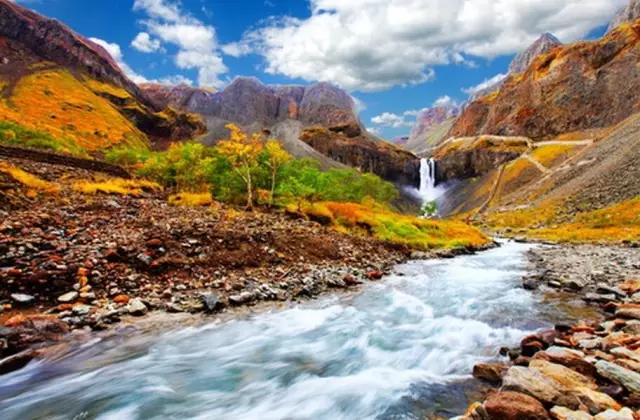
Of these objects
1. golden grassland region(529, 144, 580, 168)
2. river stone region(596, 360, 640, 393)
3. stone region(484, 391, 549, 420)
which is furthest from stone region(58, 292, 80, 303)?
golden grassland region(529, 144, 580, 168)

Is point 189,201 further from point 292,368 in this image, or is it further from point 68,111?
point 68,111

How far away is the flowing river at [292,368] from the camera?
694 cm

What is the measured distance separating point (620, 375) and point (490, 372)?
7.57 feet

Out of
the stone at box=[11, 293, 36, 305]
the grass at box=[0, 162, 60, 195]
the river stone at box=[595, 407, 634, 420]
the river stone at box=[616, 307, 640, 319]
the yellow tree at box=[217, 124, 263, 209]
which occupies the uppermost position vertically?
the yellow tree at box=[217, 124, 263, 209]

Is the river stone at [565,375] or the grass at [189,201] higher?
the grass at [189,201]

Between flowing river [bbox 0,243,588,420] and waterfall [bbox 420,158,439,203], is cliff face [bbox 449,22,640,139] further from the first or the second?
flowing river [bbox 0,243,588,420]

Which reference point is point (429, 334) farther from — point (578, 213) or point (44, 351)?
point (578, 213)

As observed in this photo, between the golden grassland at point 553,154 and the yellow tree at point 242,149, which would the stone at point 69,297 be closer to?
the yellow tree at point 242,149

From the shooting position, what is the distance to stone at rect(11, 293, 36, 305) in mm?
9719

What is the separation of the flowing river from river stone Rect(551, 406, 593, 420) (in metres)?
1.84

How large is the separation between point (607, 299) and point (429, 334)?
22.4ft

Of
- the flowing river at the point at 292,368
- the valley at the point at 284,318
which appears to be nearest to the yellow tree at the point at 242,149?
the valley at the point at 284,318

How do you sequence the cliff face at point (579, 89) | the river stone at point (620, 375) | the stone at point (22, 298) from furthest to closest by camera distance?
Answer: the cliff face at point (579, 89) < the stone at point (22, 298) < the river stone at point (620, 375)

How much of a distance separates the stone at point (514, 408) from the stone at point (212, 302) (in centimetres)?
867
